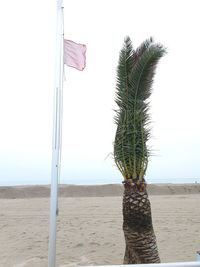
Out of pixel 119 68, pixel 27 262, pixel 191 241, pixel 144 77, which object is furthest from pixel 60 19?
pixel 191 241

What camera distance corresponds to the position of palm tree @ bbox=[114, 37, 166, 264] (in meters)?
6.53

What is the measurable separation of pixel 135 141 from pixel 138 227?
1559 mm

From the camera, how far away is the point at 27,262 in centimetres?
837

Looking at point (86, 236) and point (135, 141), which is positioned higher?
point (135, 141)

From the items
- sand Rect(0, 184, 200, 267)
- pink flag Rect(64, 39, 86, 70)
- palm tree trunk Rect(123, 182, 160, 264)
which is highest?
pink flag Rect(64, 39, 86, 70)

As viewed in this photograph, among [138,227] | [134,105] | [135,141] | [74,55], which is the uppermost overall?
[74,55]

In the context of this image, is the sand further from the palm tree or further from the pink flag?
the pink flag

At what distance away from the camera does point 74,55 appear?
7758 mm

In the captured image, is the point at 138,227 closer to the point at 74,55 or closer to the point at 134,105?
the point at 134,105

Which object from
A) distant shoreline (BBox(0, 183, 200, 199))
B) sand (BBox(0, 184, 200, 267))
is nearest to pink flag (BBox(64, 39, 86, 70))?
sand (BBox(0, 184, 200, 267))

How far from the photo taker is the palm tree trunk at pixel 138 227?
21.3 feet

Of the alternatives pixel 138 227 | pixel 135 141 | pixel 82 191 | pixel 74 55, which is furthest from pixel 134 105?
pixel 82 191

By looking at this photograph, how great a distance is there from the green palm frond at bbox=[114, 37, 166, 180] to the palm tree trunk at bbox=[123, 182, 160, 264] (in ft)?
1.25

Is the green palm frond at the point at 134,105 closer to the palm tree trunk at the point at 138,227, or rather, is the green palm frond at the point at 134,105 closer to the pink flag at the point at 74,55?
the palm tree trunk at the point at 138,227
